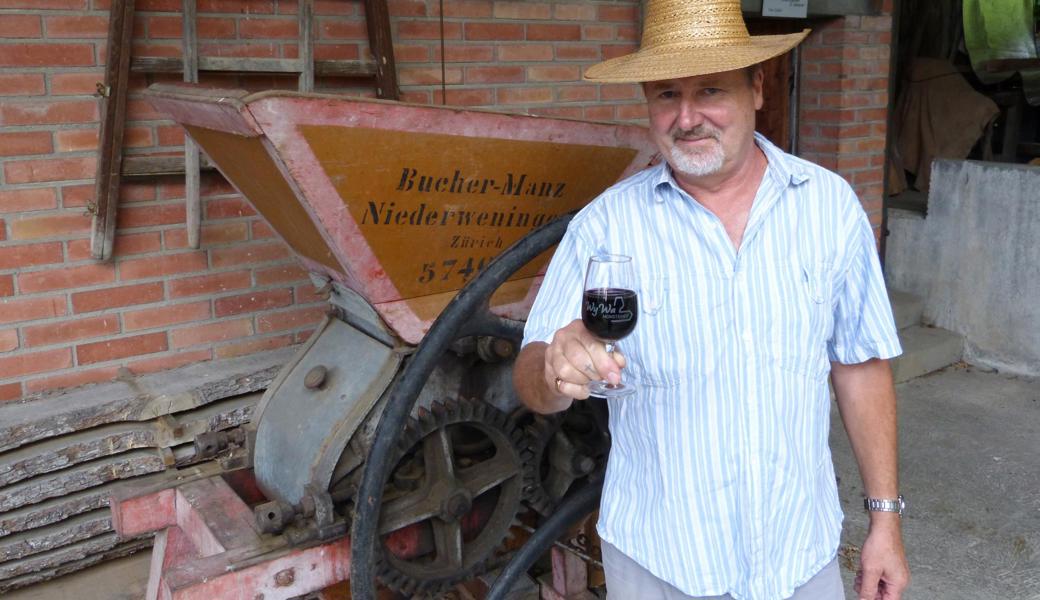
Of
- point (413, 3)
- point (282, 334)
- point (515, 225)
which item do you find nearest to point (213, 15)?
point (413, 3)

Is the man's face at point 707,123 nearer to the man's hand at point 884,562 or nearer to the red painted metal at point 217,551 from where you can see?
the man's hand at point 884,562

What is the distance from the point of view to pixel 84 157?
3.52 meters

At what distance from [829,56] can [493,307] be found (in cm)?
385

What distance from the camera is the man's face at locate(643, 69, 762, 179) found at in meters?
1.98

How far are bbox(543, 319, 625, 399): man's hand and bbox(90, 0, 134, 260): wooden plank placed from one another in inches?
94.8

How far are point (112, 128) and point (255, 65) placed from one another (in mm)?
575

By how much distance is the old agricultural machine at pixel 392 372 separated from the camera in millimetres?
2258

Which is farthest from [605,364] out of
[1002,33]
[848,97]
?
[1002,33]

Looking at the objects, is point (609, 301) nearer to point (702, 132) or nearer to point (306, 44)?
point (702, 132)

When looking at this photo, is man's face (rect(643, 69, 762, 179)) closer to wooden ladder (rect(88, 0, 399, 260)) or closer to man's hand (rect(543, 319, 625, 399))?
man's hand (rect(543, 319, 625, 399))

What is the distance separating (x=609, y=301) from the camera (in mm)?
1617

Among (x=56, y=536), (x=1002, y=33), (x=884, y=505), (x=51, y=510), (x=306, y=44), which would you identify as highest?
(x=1002, y=33)

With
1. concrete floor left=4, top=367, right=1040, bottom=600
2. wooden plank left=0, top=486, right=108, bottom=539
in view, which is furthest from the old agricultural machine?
concrete floor left=4, top=367, right=1040, bottom=600

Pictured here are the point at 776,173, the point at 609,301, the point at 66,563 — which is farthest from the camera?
the point at 66,563
